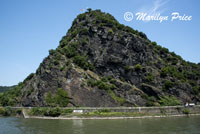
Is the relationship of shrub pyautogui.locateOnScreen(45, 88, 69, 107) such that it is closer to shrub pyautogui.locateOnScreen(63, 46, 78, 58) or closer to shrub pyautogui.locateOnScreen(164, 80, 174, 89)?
shrub pyautogui.locateOnScreen(63, 46, 78, 58)

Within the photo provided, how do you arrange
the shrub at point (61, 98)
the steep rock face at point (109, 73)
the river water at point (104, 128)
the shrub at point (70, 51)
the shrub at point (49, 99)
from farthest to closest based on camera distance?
A: the shrub at point (70, 51) → the steep rock face at point (109, 73) → the shrub at point (49, 99) → the shrub at point (61, 98) → the river water at point (104, 128)

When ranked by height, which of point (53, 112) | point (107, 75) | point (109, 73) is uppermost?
point (109, 73)

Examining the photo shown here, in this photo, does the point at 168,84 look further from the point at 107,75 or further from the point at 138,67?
the point at 107,75

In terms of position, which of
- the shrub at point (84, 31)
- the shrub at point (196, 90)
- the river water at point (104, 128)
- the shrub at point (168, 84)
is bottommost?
the river water at point (104, 128)

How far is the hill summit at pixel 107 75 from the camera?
64.8 metres

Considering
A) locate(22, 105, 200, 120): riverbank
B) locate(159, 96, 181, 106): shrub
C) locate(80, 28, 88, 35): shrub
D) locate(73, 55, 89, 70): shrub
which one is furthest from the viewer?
locate(80, 28, 88, 35): shrub

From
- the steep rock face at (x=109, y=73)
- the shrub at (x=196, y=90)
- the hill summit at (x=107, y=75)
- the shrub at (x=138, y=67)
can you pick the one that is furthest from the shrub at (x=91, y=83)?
the shrub at (x=196, y=90)

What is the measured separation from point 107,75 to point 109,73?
1.18 metres

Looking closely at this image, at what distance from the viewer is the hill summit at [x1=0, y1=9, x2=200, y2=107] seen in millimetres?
64750

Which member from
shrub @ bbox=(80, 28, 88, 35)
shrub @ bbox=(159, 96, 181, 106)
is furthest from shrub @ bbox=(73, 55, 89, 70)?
shrub @ bbox=(159, 96, 181, 106)

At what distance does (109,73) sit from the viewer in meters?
77.7

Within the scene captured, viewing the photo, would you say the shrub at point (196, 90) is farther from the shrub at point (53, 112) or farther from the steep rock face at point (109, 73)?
the shrub at point (53, 112)

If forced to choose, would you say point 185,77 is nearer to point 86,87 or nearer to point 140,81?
point 140,81

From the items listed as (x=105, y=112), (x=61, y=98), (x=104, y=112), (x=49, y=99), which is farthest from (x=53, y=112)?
(x=105, y=112)
